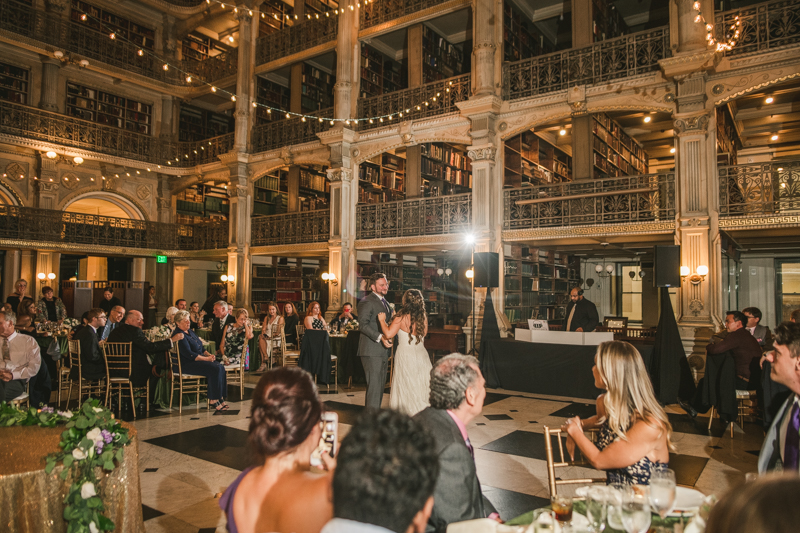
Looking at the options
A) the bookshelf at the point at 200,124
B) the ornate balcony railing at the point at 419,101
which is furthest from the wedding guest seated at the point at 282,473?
the bookshelf at the point at 200,124

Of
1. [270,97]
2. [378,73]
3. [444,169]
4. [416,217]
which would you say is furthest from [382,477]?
[270,97]

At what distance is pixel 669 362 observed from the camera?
6.13 metres

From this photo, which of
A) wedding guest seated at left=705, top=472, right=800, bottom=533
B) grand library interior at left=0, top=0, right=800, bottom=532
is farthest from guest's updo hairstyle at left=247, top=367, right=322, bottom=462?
grand library interior at left=0, top=0, right=800, bottom=532

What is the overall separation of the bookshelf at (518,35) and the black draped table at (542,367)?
232 inches

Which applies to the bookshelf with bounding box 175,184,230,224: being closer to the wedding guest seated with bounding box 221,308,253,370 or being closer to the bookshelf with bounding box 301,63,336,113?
the bookshelf with bounding box 301,63,336,113

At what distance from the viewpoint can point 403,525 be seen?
96cm

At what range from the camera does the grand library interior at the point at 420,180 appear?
6719 mm

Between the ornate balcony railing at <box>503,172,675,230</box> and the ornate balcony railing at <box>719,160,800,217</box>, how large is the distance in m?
0.75

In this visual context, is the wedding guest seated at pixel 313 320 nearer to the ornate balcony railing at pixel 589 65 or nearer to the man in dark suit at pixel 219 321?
the man in dark suit at pixel 219 321

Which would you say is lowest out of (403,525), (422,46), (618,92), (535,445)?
(535,445)

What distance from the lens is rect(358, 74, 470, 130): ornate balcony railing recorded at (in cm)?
1026

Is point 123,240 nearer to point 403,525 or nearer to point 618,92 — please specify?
point 618,92

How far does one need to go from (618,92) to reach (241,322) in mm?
7145

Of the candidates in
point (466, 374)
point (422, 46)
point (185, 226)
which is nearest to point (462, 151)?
point (422, 46)
